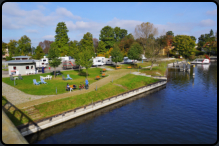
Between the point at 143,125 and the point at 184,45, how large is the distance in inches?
3576

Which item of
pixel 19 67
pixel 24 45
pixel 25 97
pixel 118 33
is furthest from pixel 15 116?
pixel 118 33

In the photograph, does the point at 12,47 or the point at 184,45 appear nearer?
the point at 12,47

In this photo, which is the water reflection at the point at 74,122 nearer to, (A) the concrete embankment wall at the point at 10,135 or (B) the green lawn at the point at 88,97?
(B) the green lawn at the point at 88,97

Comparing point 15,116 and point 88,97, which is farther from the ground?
point 88,97

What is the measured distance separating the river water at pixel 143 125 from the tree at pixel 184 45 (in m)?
79.1

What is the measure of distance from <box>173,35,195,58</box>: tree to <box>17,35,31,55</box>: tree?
283 feet

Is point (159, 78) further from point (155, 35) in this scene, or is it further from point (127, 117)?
point (155, 35)

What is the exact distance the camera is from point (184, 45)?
94.7 m

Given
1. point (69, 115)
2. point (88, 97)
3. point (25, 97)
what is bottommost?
point (69, 115)

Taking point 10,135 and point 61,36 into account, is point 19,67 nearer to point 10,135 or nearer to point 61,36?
point 10,135

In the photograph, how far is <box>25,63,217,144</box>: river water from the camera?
14.5 m

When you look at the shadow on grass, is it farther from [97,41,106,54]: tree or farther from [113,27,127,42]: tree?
[113,27,127,42]: tree

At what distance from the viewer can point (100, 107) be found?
21781mm

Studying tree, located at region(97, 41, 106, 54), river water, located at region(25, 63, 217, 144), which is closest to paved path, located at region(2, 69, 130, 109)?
river water, located at region(25, 63, 217, 144)
